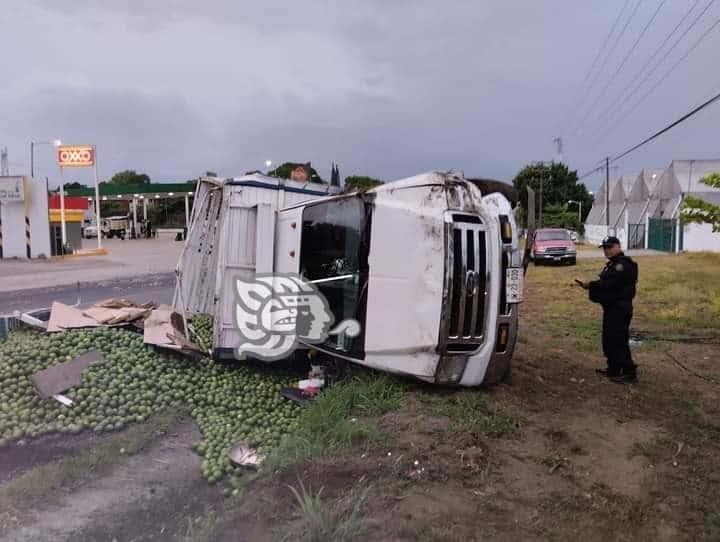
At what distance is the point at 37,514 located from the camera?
3312 millimetres

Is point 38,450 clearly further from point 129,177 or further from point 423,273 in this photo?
point 129,177

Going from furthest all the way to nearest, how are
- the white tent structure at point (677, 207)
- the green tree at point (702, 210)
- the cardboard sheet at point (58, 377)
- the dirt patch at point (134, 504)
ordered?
1. the white tent structure at point (677, 207)
2. the green tree at point (702, 210)
3. the cardboard sheet at point (58, 377)
4. the dirt patch at point (134, 504)

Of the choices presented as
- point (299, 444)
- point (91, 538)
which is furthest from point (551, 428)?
point (91, 538)

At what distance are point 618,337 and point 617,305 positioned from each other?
12.7 inches

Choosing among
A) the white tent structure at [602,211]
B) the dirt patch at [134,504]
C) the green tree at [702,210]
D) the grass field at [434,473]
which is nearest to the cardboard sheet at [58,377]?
the grass field at [434,473]

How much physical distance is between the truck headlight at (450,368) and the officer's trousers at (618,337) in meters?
2.06

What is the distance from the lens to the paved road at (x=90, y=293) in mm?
10867

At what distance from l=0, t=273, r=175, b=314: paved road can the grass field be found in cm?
750

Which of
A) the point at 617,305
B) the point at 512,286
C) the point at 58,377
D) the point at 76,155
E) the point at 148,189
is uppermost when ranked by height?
the point at 76,155

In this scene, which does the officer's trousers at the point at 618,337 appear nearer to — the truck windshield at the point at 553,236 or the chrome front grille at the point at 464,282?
the chrome front grille at the point at 464,282

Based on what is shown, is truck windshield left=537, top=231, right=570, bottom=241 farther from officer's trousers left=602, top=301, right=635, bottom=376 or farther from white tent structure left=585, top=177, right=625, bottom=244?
white tent structure left=585, top=177, right=625, bottom=244

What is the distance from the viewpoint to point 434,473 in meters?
3.32

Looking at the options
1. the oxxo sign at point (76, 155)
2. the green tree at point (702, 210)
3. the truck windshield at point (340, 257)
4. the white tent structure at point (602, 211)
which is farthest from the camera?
the white tent structure at point (602, 211)

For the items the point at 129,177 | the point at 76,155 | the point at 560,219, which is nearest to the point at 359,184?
the point at 76,155
